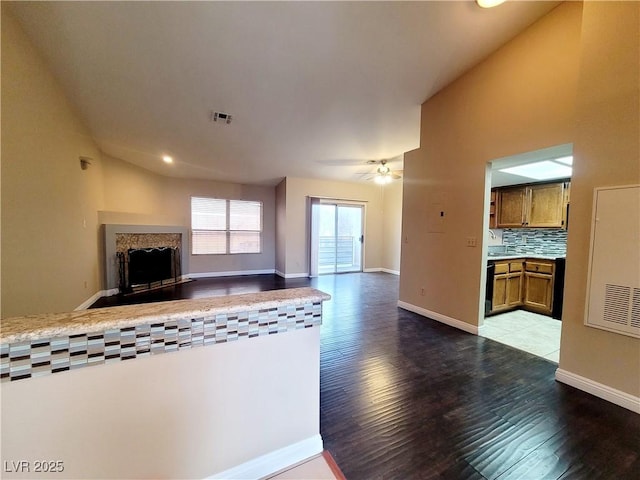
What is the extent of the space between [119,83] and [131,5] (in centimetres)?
111

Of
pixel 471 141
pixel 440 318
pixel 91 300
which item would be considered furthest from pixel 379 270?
pixel 91 300

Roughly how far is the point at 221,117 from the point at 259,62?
1.17 m

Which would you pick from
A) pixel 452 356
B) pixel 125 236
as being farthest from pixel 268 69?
pixel 125 236

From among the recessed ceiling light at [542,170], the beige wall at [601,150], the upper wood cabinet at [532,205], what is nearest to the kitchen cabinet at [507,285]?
the upper wood cabinet at [532,205]

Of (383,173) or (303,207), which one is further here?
(303,207)

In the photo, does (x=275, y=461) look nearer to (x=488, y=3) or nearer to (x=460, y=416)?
(x=460, y=416)

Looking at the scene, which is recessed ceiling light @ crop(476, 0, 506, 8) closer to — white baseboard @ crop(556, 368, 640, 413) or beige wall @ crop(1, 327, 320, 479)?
beige wall @ crop(1, 327, 320, 479)

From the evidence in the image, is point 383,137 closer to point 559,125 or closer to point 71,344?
point 559,125

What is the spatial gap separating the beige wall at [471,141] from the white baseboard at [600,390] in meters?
0.94

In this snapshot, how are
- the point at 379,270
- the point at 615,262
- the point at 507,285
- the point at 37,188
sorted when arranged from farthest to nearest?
the point at 379,270 < the point at 507,285 < the point at 37,188 < the point at 615,262

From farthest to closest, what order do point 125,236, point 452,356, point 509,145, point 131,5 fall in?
point 125,236, point 509,145, point 452,356, point 131,5

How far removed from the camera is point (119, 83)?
2691mm

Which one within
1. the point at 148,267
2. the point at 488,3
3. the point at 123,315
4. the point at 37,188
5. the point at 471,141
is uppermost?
the point at 488,3

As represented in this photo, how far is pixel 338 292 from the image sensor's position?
16.4ft
